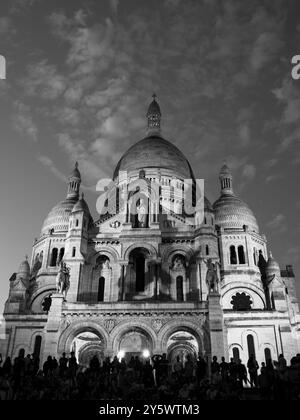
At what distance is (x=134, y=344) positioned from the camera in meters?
36.2

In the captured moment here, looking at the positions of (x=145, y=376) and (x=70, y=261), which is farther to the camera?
(x=70, y=261)

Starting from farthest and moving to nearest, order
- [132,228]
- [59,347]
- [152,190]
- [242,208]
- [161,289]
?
[242,208] < [152,190] < [132,228] < [161,289] < [59,347]

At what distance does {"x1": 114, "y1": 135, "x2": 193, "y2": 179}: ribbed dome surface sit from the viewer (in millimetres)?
55000

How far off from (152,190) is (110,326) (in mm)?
14628

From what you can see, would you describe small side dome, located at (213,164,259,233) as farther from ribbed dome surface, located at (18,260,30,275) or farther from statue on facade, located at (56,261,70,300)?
ribbed dome surface, located at (18,260,30,275)

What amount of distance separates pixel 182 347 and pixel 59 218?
21738 millimetres

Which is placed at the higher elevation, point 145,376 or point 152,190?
point 152,190

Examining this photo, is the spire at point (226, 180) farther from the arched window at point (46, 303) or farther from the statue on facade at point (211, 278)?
the arched window at point (46, 303)

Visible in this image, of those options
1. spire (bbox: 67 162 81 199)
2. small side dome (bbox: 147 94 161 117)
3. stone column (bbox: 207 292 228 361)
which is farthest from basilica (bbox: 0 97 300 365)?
small side dome (bbox: 147 94 161 117)

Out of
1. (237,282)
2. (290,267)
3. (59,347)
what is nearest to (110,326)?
(59,347)

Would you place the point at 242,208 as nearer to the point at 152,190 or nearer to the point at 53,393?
the point at 152,190

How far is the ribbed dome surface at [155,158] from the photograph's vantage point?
5500 cm
